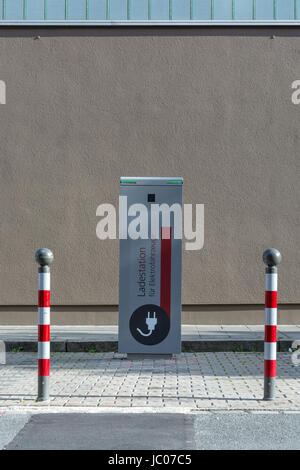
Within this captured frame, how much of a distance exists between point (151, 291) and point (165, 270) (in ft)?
0.92

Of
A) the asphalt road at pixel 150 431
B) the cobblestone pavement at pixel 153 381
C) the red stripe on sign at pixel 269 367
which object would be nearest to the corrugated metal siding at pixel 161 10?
the cobblestone pavement at pixel 153 381

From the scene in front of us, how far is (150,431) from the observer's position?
16.0 ft

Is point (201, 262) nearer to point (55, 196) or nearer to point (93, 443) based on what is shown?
point (55, 196)

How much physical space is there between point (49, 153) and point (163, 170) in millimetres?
1864

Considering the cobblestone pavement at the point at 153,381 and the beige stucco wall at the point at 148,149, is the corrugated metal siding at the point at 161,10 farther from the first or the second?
the cobblestone pavement at the point at 153,381

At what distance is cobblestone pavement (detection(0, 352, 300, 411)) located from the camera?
5.95 metres

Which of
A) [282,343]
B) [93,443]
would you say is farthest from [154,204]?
[93,443]

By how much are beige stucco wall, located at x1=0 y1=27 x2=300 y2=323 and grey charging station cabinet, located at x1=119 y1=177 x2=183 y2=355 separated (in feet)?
Answer: 11.7

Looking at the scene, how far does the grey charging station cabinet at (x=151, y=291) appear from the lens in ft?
25.9

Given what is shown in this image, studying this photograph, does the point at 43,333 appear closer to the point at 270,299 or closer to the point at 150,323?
the point at 270,299

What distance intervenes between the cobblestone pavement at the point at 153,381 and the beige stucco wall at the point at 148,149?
8.75ft

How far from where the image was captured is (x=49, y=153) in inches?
455

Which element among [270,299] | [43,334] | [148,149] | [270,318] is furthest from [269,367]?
[148,149]

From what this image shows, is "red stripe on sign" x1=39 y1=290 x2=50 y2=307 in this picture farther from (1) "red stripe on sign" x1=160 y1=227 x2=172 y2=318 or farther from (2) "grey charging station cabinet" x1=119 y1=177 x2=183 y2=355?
(1) "red stripe on sign" x1=160 y1=227 x2=172 y2=318
